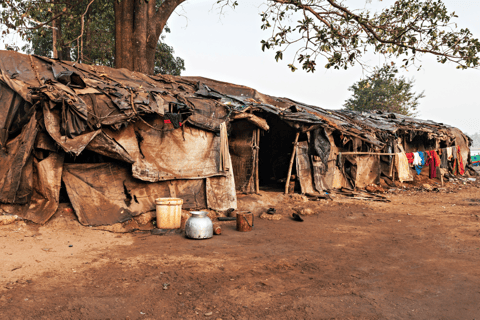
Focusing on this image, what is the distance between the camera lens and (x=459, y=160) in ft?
53.1

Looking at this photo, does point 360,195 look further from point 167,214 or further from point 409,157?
point 167,214

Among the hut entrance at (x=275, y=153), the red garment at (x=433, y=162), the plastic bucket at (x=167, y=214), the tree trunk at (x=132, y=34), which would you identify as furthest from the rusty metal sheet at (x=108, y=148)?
the red garment at (x=433, y=162)

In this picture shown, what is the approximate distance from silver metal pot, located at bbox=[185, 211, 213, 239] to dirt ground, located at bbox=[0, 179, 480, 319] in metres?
0.14

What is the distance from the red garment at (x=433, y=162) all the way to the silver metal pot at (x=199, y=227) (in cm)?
1101

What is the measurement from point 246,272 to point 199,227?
68.0 inches

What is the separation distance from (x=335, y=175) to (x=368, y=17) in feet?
16.0

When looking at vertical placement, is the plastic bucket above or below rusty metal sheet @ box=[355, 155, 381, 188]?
below

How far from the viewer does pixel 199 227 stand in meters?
5.88

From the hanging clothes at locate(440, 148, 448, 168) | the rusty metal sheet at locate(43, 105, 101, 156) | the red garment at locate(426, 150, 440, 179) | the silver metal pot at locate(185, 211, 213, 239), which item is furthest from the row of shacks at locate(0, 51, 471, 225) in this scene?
the hanging clothes at locate(440, 148, 448, 168)

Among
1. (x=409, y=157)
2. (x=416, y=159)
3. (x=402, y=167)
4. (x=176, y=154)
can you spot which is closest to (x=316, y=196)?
(x=402, y=167)

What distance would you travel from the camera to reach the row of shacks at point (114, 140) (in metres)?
5.89

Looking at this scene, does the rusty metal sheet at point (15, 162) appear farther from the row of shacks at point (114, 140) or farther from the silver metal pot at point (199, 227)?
the silver metal pot at point (199, 227)

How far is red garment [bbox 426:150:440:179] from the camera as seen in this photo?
44.8 feet

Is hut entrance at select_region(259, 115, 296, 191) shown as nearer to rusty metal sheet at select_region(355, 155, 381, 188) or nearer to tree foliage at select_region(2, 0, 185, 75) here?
rusty metal sheet at select_region(355, 155, 381, 188)
